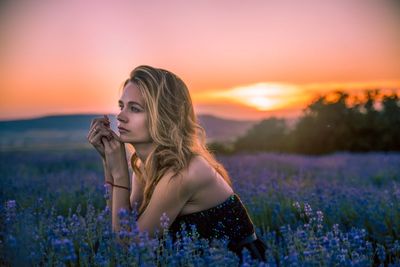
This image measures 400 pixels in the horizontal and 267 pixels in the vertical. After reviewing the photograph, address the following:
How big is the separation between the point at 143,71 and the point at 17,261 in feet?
3.81

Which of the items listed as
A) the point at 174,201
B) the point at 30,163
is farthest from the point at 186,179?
the point at 30,163

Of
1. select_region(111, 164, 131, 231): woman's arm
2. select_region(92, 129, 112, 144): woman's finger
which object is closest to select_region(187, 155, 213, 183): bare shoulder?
select_region(111, 164, 131, 231): woman's arm

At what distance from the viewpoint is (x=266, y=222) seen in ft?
12.6

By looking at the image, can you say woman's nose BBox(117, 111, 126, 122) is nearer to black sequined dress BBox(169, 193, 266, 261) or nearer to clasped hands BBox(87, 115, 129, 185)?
clasped hands BBox(87, 115, 129, 185)

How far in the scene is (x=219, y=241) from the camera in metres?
2.12

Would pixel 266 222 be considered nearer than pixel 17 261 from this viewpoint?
No

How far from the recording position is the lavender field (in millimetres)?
1870

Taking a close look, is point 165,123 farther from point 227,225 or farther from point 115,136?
point 227,225

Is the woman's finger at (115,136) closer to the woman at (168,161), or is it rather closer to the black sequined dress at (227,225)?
the woman at (168,161)

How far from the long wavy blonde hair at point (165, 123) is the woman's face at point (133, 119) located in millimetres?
27

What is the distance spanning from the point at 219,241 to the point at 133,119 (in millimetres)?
758

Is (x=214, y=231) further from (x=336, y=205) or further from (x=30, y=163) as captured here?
(x=30, y=163)

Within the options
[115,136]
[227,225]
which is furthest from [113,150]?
[227,225]

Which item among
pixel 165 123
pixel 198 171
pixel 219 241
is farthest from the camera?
pixel 165 123
